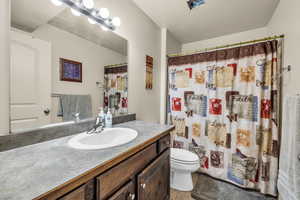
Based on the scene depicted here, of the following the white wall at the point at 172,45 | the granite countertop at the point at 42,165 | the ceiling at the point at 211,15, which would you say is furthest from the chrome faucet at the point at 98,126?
the white wall at the point at 172,45

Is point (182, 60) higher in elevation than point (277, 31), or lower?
lower

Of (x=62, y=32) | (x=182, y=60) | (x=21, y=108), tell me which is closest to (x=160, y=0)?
(x=182, y=60)

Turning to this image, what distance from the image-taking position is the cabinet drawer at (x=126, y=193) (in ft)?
2.12

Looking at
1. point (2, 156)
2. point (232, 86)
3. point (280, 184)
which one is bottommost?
point (280, 184)

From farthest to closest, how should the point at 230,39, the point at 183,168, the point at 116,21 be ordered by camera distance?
the point at 230,39 < the point at 183,168 < the point at 116,21

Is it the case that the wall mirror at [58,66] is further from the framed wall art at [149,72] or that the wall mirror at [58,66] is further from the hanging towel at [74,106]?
the framed wall art at [149,72]

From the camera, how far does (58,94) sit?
96 centimetres

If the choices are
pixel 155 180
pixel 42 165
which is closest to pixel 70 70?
pixel 42 165

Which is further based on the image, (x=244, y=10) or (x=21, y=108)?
(x=244, y=10)

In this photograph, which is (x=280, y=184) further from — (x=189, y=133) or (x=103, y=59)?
(x=103, y=59)

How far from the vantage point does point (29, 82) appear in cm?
81

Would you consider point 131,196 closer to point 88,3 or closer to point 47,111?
point 47,111

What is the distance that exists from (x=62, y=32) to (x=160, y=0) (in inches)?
46.2

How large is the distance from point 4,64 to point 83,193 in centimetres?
81
